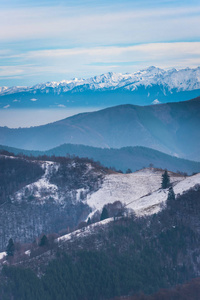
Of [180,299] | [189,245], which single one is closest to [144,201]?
[189,245]

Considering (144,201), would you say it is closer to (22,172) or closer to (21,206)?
(21,206)

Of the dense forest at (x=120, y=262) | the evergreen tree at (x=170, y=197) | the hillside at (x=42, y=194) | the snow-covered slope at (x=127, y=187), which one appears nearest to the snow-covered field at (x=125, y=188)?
the snow-covered slope at (x=127, y=187)

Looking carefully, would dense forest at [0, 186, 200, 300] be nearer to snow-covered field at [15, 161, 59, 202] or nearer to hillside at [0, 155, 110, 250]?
hillside at [0, 155, 110, 250]

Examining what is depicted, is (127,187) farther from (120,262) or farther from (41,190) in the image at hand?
(120,262)

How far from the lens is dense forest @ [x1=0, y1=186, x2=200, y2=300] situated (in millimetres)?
86625

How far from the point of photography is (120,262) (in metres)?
93.1

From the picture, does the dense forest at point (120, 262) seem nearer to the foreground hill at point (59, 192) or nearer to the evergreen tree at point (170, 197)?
the evergreen tree at point (170, 197)

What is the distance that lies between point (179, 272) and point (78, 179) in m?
66.7

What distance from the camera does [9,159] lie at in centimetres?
17125

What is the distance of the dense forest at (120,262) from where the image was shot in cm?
8662

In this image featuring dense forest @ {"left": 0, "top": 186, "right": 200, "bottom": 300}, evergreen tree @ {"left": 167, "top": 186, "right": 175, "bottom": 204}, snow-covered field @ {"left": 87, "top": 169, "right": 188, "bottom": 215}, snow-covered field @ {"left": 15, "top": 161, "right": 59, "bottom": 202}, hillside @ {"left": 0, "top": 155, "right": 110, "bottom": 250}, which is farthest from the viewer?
snow-covered field @ {"left": 15, "top": 161, "right": 59, "bottom": 202}

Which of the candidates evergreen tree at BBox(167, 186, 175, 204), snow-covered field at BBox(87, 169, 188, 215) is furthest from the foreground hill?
evergreen tree at BBox(167, 186, 175, 204)

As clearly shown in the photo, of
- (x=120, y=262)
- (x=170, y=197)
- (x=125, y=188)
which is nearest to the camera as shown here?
(x=120, y=262)

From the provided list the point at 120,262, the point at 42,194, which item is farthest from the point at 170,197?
the point at 42,194
